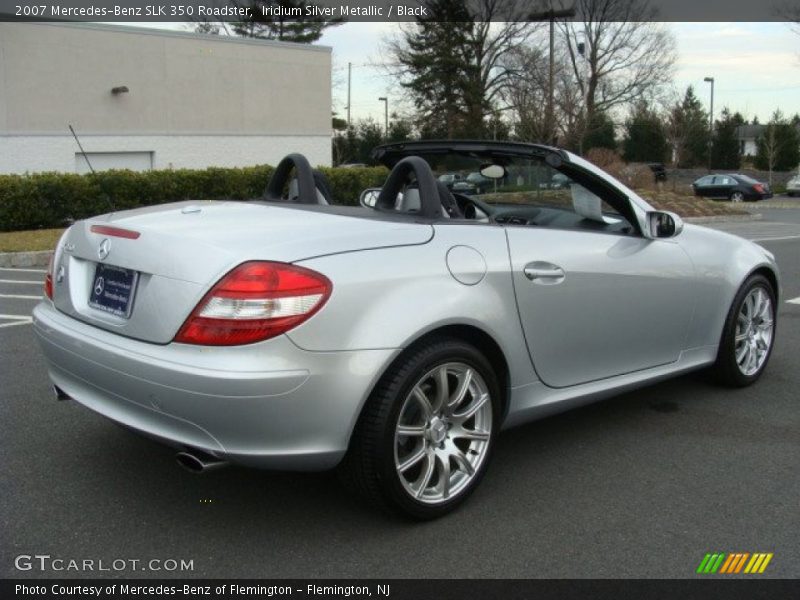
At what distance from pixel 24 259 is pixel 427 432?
401 inches

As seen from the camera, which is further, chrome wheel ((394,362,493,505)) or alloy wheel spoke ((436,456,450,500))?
alloy wheel spoke ((436,456,450,500))

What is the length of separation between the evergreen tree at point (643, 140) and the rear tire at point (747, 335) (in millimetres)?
49394

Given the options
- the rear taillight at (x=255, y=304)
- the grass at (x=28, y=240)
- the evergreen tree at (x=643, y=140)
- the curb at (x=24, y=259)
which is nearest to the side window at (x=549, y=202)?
the rear taillight at (x=255, y=304)

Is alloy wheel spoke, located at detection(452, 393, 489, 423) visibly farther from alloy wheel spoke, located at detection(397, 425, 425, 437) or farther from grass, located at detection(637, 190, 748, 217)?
grass, located at detection(637, 190, 748, 217)

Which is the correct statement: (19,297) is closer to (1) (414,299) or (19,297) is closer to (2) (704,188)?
(1) (414,299)

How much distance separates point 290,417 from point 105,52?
2307 cm

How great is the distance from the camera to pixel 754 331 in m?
5.04

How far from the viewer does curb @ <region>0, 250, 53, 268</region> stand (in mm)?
11500

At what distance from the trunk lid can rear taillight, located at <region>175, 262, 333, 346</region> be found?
0.14 feet

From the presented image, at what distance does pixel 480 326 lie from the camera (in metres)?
3.21

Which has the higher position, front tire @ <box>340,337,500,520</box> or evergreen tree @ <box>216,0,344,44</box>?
evergreen tree @ <box>216,0,344,44</box>

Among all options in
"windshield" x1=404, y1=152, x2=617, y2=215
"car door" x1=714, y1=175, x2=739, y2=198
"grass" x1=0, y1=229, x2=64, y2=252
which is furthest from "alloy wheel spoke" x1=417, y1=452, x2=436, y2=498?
"car door" x1=714, y1=175, x2=739, y2=198

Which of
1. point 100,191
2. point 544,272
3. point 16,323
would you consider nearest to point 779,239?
point 100,191

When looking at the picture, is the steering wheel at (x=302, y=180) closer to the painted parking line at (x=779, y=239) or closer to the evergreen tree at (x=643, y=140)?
the painted parking line at (x=779, y=239)
